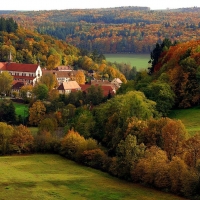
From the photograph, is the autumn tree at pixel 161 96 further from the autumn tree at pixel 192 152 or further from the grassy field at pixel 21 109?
the grassy field at pixel 21 109

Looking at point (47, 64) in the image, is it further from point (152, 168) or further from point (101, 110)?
point (152, 168)

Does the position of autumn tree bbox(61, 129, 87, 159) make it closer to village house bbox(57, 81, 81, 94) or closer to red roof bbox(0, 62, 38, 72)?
village house bbox(57, 81, 81, 94)

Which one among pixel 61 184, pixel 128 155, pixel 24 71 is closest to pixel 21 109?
pixel 24 71

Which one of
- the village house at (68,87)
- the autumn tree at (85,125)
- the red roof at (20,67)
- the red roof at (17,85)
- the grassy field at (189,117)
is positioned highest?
the grassy field at (189,117)

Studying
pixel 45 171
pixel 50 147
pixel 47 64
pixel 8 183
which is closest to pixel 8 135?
pixel 50 147

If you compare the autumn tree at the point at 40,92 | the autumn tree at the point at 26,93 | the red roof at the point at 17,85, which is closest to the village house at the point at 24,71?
the red roof at the point at 17,85

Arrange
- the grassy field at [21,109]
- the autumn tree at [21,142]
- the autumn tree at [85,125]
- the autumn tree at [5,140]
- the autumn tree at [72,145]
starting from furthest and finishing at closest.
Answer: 1. the grassy field at [21,109]
2. the autumn tree at [85,125]
3. the autumn tree at [21,142]
4. the autumn tree at [5,140]
5. the autumn tree at [72,145]

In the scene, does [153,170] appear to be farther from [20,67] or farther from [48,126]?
[20,67]
